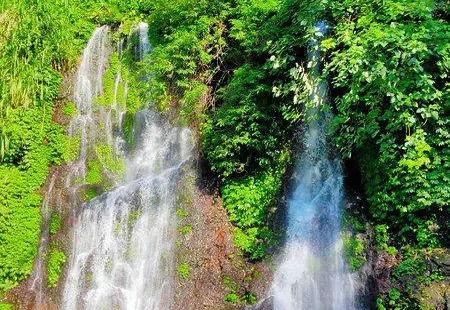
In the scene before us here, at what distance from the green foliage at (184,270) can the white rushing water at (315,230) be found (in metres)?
1.71

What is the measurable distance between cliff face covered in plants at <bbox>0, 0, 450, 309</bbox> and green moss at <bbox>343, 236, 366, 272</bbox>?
0.02 m

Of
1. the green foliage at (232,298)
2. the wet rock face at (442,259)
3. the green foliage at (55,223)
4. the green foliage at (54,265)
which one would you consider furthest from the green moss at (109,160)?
the wet rock face at (442,259)

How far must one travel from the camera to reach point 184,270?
24.7 feet

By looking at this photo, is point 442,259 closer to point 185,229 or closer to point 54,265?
point 185,229

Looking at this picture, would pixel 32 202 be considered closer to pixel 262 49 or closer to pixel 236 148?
pixel 236 148

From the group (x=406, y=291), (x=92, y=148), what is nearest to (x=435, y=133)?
(x=406, y=291)

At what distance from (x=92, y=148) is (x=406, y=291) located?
7.70m

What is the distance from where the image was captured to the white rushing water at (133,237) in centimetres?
757

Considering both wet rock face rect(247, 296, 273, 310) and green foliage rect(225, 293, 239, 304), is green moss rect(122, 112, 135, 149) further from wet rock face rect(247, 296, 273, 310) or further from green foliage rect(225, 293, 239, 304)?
wet rock face rect(247, 296, 273, 310)

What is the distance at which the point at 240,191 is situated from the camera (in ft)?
26.2

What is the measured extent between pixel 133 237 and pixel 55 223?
6.50ft

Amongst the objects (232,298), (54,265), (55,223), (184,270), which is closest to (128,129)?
(55,223)

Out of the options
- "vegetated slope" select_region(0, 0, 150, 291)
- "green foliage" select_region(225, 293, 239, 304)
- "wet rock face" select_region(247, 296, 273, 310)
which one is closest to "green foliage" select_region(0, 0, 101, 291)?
"vegetated slope" select_region(0, 0, 150, 291)

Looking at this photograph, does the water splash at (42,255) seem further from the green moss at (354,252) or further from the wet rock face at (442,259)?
the wet rock face at (442,259)
